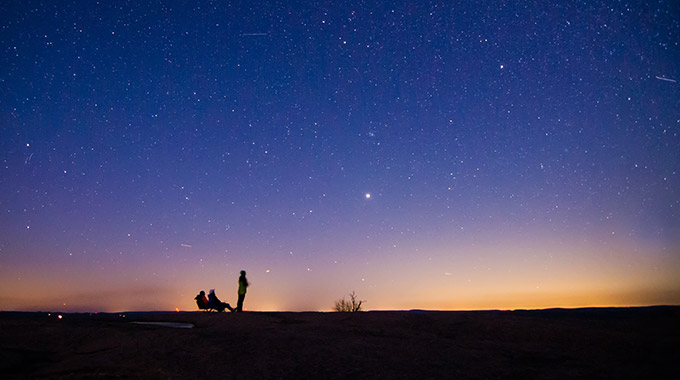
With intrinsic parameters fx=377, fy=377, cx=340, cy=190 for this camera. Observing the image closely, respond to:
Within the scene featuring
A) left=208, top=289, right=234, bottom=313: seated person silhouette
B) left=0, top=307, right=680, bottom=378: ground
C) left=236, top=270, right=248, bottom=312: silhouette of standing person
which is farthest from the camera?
left=208, top=289, right=234, bottom=313: seated person silhouette

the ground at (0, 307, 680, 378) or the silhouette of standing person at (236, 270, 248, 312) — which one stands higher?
the silhouette of standing person at (236, 270, 248, 312)

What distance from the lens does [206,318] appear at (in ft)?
39.9

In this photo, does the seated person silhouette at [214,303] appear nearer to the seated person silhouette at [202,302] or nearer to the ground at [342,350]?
the seated person silhouette at [202,302]

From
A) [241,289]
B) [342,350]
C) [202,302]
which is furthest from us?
[202,302]

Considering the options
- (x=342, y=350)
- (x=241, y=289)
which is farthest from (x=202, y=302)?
(x=342, y=350)

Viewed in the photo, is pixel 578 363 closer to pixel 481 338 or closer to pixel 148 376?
pixel 481 338

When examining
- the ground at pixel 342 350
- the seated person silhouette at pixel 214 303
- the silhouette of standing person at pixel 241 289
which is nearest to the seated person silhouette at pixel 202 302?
the seated person silhouette at pixel 214 303

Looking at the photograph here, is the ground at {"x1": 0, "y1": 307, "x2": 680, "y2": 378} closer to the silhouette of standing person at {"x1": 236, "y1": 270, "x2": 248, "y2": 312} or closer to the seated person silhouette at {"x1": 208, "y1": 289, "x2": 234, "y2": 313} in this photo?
the silhouette of standing person at {"x1": 236, "y1": 270, "x2": 248, "y2": 312}

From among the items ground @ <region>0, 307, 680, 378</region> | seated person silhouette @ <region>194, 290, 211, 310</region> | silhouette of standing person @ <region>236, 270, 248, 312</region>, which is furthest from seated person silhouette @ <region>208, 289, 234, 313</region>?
ground @ <region>0, 307, 680, 378</region>

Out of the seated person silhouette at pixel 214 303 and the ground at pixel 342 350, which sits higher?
the seated person silhouette at pixel 214 303

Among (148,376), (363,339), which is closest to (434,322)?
(363,339)

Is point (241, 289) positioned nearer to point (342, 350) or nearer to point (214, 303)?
point (214, 303)

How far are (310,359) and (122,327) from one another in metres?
A: 5.91

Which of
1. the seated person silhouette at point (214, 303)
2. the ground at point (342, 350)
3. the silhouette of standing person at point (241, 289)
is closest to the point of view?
the ground at point (342, 350)
